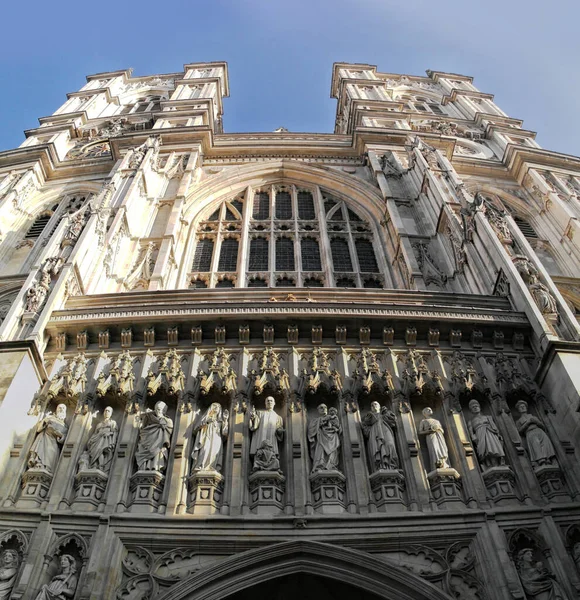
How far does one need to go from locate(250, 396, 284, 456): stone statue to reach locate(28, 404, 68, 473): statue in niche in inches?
119

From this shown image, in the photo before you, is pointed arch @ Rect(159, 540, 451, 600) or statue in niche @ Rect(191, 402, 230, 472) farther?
statue in niche @ Rect(191, 402, 230, 472)

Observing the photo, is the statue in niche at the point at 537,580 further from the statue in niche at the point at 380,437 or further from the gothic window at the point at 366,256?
the gothic window at the point at 366,256

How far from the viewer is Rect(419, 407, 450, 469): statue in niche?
923cm

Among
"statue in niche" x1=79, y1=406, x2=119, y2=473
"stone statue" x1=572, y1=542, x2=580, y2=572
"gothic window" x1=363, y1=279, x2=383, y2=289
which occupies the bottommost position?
"stone statue" x1=572, y1=542, x2=580, y2=572

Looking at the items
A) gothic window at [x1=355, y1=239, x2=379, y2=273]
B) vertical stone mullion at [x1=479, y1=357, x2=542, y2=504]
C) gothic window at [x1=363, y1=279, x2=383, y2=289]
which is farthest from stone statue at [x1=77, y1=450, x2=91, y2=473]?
gothic window at [x1=355, y1=239, x2=379, y2=273]

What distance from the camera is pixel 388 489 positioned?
8867 millimetres

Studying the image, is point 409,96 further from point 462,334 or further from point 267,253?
point 462,334

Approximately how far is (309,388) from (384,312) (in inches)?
89.4

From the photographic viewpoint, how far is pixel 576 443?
935 centimetres

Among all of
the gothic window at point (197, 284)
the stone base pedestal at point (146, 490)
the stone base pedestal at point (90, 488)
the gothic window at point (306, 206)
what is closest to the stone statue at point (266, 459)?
the stone base pedestal at point (146, 490)

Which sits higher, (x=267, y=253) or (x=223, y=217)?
(x=223, y=217)

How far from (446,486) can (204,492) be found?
3527 millimetres

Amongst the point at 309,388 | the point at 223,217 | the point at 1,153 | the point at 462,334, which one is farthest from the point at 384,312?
the point at 1,153

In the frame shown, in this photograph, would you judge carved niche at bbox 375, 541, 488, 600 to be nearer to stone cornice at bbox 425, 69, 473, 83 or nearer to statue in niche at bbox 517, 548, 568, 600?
statue in niche at bbox 517, 548, 568, 600
